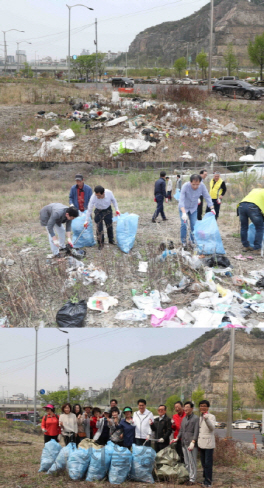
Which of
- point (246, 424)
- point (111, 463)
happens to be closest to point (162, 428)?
point (111, 463)

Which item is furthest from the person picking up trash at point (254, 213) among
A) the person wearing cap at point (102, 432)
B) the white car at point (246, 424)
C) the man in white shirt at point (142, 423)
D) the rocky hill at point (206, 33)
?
the rocky hill at point (206, 33)

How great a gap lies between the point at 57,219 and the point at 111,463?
317 centimetres

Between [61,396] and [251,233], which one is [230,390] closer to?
[61,396]

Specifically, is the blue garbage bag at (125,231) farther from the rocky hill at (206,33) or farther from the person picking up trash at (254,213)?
the rocky hill at (206,33)

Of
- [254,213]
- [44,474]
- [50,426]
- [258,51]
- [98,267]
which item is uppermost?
[258,51]

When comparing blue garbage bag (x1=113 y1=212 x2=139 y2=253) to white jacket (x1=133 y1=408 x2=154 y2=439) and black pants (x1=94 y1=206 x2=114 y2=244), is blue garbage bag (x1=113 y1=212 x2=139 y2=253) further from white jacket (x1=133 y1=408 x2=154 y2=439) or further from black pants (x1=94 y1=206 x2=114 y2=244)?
white jacket (x1=133 y1=408 x2=154 y2=439)

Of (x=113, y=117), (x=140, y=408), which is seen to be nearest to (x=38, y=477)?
(x=140, y=408)

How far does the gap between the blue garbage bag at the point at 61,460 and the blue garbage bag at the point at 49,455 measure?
0.23 ft

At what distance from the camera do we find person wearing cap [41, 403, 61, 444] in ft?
13.5

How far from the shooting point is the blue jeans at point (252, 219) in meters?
6.37

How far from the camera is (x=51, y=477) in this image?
381 centimetres

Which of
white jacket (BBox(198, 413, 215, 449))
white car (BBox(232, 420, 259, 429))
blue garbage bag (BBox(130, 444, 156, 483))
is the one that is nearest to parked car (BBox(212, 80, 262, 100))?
white car (BBox(232, 420, 259, 429))

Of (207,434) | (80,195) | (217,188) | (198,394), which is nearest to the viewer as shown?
(207,434)

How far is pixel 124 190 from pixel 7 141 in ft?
20.7
